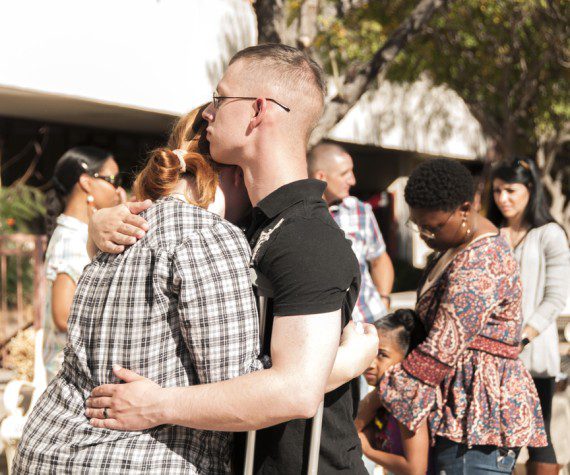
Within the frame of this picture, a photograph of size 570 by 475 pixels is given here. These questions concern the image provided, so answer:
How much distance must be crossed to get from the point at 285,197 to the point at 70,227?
2351mm

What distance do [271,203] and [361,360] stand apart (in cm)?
47

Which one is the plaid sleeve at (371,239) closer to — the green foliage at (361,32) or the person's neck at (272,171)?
the person's neck at (272,171)

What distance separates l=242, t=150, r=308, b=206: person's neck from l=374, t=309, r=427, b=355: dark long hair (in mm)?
1213

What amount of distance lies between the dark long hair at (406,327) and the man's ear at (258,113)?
1323mm

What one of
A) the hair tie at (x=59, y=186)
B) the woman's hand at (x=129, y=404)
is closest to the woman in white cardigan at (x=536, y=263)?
the hair tie at (x=59, y=186)

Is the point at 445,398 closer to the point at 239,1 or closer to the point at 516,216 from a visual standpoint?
the point at 516,216

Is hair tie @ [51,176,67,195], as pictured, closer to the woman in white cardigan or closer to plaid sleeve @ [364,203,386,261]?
plaid sleeve @ [364,203,386,261]

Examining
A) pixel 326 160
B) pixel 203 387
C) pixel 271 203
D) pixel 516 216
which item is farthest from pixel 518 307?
pixel 326 160

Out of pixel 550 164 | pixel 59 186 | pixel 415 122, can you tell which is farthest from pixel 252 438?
pixel 415 122

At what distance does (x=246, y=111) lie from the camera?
1.84 meters

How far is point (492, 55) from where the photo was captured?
14.3 metres

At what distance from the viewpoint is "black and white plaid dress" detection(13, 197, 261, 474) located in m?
1.66

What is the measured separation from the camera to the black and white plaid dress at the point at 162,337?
1662mm

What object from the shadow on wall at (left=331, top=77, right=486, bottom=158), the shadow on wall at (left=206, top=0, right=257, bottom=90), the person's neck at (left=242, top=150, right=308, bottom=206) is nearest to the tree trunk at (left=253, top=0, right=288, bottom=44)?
the shadow on wall at (left=206, top=0, right=257, bottom=90)
